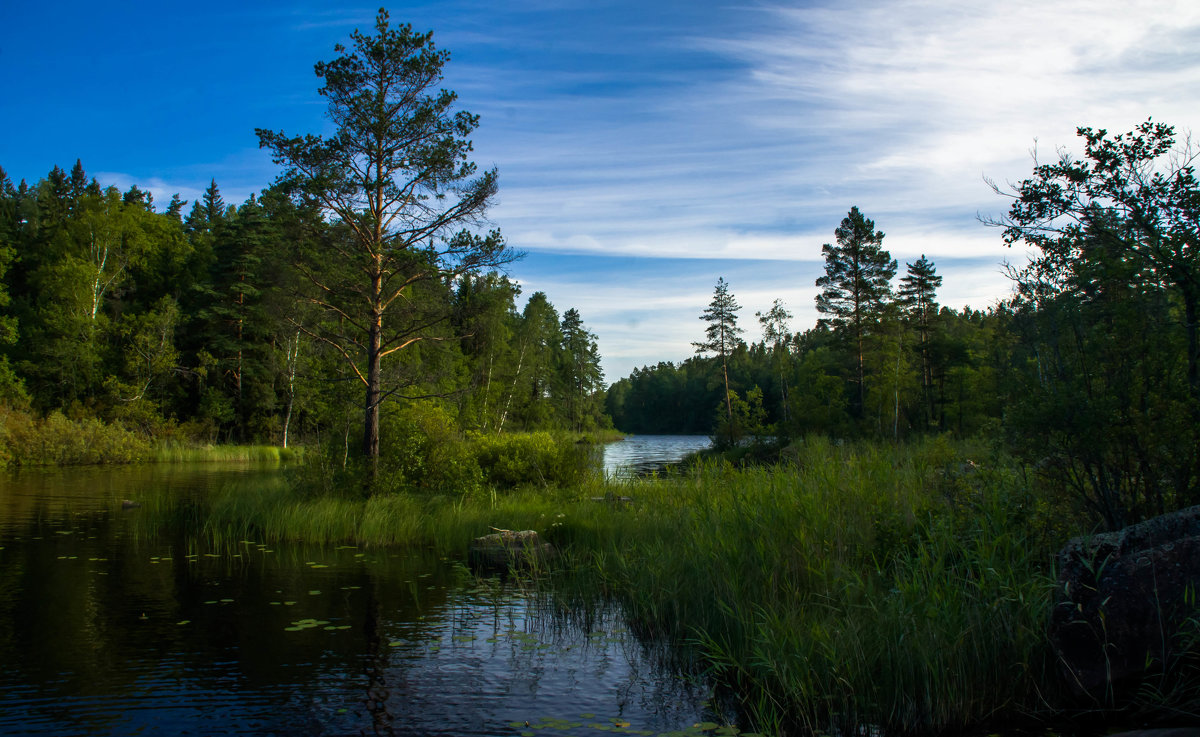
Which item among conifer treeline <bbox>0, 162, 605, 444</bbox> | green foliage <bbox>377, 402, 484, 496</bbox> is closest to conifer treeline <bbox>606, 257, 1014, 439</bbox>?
conifer treeline <bbox>0, 162, 605, 444</bbox>

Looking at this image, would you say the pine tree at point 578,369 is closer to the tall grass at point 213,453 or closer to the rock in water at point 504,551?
the tall grass at point 213,453

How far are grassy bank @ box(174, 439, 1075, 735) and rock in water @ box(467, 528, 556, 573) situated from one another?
1.81 ft

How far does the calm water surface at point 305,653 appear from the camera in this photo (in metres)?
5.54

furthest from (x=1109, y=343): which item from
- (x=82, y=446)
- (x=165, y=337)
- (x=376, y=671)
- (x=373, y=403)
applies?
(x=165, y=337)

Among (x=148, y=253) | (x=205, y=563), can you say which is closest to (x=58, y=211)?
(x=148, y=253)

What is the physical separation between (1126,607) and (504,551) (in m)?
8.81

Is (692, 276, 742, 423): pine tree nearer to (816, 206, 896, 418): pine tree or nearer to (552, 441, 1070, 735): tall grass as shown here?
(816, 206, 896, 418): pine tree

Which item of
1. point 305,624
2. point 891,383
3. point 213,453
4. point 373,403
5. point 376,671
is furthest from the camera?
point 891,383

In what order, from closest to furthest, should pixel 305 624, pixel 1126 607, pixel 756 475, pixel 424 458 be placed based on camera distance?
pixel 1126 607
pixel 305 624
pixel 756 475
pixel 424 458

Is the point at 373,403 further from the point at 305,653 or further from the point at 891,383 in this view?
the point at 891,383

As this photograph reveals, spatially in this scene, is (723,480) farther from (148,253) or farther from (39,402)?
(148,253)

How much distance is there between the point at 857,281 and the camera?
45031 mm

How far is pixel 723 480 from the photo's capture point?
1095cm

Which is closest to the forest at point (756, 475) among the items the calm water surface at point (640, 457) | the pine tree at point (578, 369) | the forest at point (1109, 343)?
the forest at point (1109, 343)
